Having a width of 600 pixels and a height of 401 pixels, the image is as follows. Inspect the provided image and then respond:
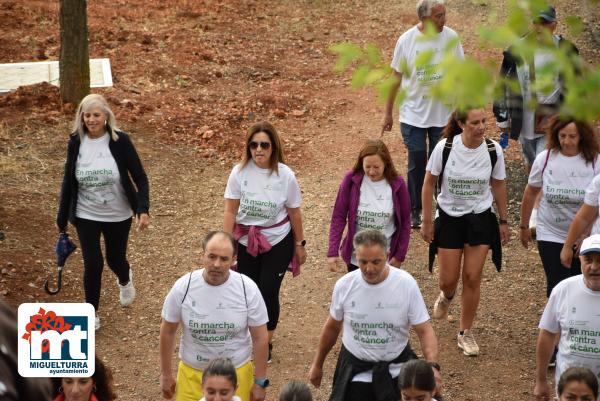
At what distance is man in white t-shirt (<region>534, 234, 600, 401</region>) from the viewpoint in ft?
21.4

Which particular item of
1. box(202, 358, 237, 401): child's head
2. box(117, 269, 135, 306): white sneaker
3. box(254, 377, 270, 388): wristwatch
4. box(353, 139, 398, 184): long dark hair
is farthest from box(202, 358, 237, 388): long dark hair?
box(117, 269, 135, 306): white sneaker

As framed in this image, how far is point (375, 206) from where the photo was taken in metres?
7.92

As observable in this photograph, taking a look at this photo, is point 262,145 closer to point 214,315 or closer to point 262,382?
point 214,315

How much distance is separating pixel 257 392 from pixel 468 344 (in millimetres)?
2372

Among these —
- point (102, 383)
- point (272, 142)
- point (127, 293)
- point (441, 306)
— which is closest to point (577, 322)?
point (441, 306)

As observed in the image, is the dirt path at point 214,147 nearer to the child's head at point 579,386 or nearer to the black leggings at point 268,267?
the black leggings at point 268,267

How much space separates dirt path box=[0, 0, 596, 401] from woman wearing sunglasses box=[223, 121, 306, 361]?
2.76ft

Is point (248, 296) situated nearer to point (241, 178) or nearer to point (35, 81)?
point (241, 178)

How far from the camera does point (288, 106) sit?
45.0 feet

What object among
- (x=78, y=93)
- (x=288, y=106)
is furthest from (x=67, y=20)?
(x=288, y=106)

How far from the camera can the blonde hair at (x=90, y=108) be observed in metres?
8.23

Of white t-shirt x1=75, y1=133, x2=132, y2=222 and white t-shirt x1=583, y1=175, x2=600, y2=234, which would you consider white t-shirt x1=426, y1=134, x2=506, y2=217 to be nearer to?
white t-shirt x1=583, y1=175, x2=600, y2=234

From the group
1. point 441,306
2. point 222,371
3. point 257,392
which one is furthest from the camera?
point 441,306

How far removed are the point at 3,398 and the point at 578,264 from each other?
462 cm
